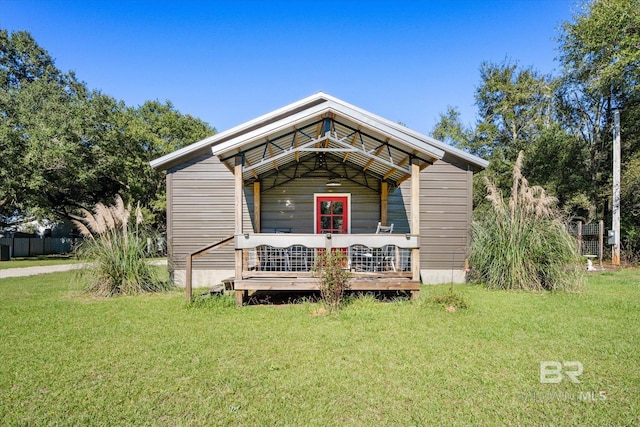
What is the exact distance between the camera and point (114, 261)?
25.1 feet

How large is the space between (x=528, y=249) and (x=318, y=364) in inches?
244

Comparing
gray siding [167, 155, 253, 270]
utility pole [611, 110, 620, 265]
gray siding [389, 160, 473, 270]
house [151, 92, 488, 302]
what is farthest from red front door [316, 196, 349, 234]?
utility pole [611, 110, 620, 265]

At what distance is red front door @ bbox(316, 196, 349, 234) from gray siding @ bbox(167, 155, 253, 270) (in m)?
2.44

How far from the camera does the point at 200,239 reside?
915 cm

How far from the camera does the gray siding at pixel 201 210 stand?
29.9 ft

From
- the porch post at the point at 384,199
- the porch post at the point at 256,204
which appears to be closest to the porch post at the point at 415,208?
the porch post at the point at 384,199

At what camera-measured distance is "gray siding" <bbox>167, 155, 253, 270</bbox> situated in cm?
912

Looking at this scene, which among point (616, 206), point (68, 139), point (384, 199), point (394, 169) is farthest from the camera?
point (68, 139)

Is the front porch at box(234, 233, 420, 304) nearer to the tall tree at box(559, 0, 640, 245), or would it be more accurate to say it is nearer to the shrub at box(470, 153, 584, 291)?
the shrub at box(470, 153, 584, 291)

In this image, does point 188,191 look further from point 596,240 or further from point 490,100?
point 490,100

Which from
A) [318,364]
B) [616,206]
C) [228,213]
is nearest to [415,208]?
[318,364]

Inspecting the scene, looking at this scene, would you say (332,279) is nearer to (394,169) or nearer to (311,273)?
(311,273)

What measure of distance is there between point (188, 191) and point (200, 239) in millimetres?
1301

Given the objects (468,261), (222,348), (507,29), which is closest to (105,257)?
(222,348)
